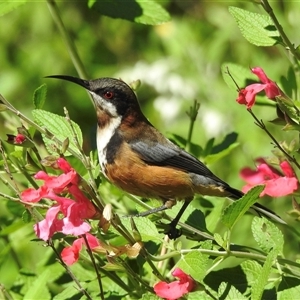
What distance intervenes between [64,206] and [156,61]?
4.00m

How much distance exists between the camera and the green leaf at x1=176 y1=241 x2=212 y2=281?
206 cm

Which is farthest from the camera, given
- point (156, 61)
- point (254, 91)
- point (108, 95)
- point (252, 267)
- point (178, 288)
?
point (156, 61)

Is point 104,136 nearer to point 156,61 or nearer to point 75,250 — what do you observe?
point 75,250

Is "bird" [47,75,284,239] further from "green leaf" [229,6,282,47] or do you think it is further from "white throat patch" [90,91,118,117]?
"green leaf" [229,6,282,47]

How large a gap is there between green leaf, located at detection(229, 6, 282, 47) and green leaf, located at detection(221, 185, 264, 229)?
543mm

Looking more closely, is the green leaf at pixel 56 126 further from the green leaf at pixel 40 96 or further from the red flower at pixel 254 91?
the red flower at pixel 254 91

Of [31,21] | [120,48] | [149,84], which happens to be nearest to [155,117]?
[149,84]

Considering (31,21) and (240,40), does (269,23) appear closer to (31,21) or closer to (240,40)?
(240,40)

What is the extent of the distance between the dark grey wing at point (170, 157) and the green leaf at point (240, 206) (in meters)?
0.88

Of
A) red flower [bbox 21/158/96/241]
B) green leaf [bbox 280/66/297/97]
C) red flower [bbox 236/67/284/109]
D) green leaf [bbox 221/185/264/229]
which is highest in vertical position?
red flower [bbox 21/158/96/241]

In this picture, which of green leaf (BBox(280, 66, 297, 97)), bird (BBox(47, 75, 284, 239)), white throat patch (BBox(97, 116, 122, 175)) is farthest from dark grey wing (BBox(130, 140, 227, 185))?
green leaf (BBox(280, 66, 297, 97))

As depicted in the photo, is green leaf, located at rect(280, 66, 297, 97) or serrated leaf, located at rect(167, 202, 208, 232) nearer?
serrated leaf, located at rect(167, 202, 208, 232)

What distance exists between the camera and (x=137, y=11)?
310 centimetres

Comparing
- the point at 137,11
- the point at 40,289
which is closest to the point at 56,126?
the point at 40,289
